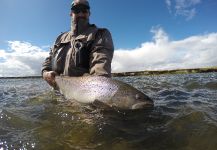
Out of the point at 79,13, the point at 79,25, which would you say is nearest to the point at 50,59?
the point at 79,25

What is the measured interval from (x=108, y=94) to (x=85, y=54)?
2.07m

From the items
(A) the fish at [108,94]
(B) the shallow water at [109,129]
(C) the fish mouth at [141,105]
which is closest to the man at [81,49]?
(A) the fish at [108,94]

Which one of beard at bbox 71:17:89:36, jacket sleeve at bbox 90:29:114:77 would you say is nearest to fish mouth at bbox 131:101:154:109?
jacket sleeve at bbox 90:29:114:77

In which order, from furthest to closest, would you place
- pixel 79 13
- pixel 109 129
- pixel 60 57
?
1. pixel 79 13
2. pixel 60 57
3. pixel 109 129

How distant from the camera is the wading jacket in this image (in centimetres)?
624

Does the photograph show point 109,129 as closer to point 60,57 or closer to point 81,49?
point 81,49

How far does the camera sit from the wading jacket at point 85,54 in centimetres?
624

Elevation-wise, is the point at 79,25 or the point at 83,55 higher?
the point at 79,25

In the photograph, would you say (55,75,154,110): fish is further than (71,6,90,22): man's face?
No

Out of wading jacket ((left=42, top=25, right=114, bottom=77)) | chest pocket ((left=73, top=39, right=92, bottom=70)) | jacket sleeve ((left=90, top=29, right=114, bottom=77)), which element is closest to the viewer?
jacket sleeve ((left=90, top=29, right=114, bottom=77))

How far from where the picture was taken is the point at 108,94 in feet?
15.9

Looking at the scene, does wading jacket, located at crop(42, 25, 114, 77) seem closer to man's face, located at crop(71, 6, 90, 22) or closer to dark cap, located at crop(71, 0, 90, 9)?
man's face, located at crop(71, 6, 90, 22)

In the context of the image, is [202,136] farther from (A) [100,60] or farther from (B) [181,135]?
(A) [100,60]

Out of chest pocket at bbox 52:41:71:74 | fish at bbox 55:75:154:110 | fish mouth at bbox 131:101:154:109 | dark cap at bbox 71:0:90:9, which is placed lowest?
fish mouth at bbox 131:101:154:109
